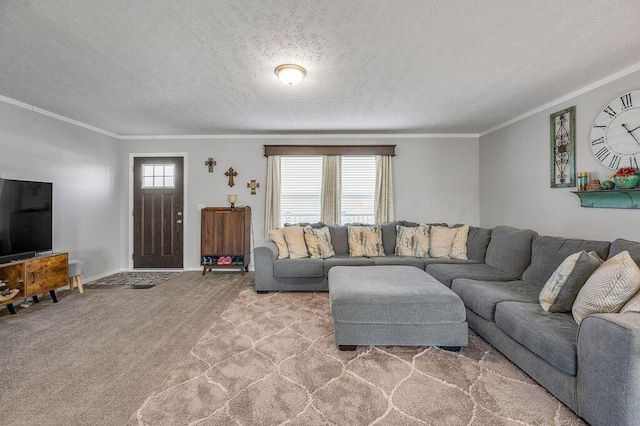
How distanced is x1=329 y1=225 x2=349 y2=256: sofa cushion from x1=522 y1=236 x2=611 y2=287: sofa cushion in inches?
90.4

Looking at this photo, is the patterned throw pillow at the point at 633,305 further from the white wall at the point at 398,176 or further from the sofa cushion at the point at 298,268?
the white wall at the point at 398,176

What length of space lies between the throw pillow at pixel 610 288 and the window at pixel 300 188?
12.3 feet

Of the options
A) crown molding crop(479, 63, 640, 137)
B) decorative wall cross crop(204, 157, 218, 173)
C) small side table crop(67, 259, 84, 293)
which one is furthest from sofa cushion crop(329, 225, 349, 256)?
small side table crop(67, 259, 84, 293)

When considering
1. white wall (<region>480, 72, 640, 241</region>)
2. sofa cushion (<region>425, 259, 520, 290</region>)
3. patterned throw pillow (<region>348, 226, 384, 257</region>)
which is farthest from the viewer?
patterned throw pillow (<region>348, 226, 384, 257</region>)

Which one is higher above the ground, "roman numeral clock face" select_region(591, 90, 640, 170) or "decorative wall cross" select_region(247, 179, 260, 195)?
"roman numeral clock face" select_region(591, 90, 640, 170)

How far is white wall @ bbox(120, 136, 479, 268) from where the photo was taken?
513 centimetres

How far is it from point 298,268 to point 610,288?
297cm

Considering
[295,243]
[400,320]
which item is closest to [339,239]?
[295,243]

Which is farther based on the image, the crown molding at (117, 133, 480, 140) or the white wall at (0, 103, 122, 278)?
the crown molding at (117, 133, 480, 140)

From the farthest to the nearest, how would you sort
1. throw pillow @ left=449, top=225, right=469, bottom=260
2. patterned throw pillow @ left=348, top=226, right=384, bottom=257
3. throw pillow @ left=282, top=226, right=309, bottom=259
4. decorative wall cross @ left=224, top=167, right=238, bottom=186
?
decorative wall cross @ left=224, top=167, right=238, bottom=186 → patterned throw pillow @ left=348, top=226, right=384, bottom=257 → throw pillow @ left=282, top=226, right=309, bottom=259 → throw pillow @ left=449, top=225, right=469, bottom=260

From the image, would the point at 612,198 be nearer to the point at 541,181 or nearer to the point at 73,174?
the point at 541,181

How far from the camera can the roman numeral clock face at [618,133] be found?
2.58 meters

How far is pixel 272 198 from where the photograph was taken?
16.5ft

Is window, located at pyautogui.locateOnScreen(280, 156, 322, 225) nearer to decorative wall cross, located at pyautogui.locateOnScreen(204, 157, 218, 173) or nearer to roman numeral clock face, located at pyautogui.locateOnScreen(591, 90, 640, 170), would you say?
decorative wall cross, located at pyautogui.locateOnScreen(204, 157, 218, 173)
